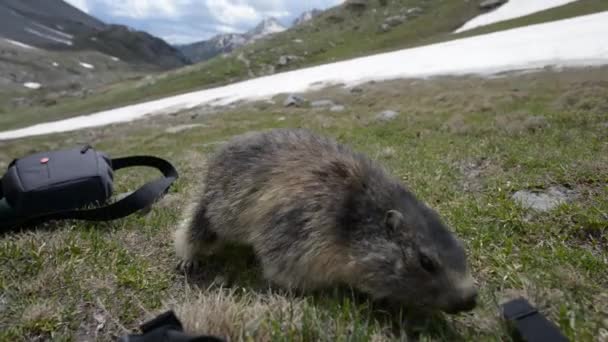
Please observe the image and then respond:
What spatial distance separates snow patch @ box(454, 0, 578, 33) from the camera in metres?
80.4

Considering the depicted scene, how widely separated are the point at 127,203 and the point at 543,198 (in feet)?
19.8

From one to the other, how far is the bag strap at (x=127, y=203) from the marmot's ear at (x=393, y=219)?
3.92 m

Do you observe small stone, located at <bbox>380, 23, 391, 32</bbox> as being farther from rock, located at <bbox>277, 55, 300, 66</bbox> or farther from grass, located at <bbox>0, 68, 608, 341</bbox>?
grass, located at <bbox>0, 68, 608, 341</bbox>

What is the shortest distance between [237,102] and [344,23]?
283 feet

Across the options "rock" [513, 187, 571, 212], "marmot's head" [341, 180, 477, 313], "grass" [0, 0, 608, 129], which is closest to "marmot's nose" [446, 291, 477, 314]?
"marmot's head" [341, 180, 477, 313]

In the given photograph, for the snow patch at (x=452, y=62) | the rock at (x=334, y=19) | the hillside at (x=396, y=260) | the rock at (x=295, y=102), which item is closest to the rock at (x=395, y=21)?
the rock at (x=334, y=19)

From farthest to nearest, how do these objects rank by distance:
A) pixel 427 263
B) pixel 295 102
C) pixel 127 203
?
pixel 295 102 → pixel 127 203 → pixel 427 263

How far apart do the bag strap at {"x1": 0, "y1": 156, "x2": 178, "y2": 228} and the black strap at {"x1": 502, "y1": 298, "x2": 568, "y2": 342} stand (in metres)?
4.98

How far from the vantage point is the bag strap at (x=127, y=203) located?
5.35m

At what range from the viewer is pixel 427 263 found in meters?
3.38

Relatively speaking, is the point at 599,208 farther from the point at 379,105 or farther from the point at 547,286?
the point at 379,105

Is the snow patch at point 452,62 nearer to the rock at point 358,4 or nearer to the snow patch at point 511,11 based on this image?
the snow patch at point 511,11

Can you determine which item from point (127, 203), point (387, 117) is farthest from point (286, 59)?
point (127, 203)

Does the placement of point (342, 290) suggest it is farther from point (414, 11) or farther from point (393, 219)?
point (414, 11)
